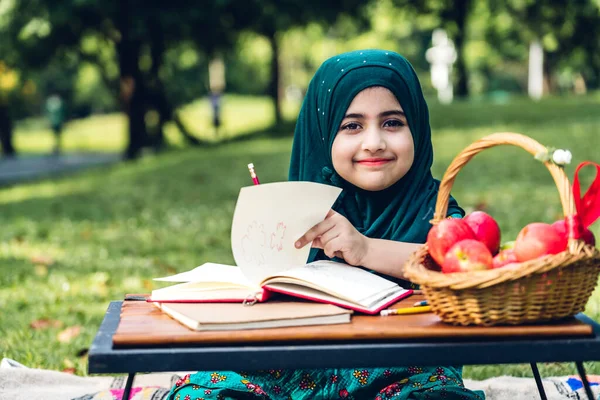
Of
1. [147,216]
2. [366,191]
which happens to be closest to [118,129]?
[147,216]

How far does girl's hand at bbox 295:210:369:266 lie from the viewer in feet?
7.47

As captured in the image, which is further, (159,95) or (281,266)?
(159,95)

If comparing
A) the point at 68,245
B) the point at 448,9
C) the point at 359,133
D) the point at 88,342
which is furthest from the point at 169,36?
the point at 448,9

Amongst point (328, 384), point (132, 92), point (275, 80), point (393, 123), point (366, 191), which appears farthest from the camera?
point (275, 80)

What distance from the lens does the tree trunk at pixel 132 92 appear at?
1606cm

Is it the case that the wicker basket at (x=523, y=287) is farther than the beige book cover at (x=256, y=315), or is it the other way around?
the beige book cover at (x=256, y=315)

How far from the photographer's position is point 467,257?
192 centimetres

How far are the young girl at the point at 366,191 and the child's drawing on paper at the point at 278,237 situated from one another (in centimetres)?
7

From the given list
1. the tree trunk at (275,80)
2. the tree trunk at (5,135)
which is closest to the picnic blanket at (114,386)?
the tree trunk at (275,80)

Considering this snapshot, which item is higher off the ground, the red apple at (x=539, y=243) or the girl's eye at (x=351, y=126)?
the girl's eye at (x=351, y=126)

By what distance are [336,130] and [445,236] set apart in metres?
0.71

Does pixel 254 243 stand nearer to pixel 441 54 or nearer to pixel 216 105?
pixel 216 105

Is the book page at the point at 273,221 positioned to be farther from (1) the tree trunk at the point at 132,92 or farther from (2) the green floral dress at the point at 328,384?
(1) the tree trunk at the point at 132,92

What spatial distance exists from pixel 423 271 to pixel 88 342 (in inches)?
111
